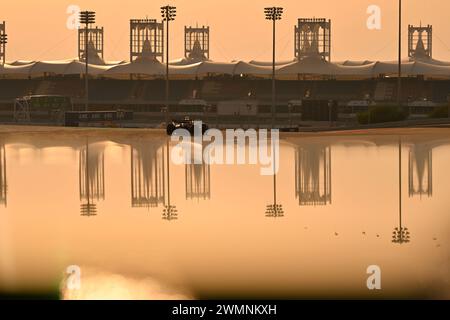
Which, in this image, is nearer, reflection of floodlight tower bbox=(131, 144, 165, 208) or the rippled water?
the rippled water

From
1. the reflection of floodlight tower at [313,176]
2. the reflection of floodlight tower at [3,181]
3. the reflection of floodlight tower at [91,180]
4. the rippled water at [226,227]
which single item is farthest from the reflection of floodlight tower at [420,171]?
the reflection of floodlight tower at [3,181]

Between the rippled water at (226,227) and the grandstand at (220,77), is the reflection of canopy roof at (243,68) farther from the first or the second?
the rippled water at (226,227)

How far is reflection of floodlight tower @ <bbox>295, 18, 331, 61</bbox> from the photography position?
143750 mm

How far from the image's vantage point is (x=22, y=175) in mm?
42281

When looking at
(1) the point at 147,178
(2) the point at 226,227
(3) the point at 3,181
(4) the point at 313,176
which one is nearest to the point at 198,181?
(1) the point at 147,178

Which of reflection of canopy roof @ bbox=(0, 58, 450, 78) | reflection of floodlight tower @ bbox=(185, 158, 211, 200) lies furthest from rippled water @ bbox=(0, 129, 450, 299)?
reflection of canopy roof @ bbox=(0, 58, 450, 78)

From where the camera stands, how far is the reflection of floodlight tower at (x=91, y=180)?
32.0 meters

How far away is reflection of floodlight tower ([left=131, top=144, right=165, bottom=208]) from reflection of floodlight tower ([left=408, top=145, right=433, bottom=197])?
24.5 feet

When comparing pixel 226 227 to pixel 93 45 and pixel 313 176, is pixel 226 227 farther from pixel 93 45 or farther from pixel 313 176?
pixel 93 45

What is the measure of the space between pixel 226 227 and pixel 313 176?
545 inches

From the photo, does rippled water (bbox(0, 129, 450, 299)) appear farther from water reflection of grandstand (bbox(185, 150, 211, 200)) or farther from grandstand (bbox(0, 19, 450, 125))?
grandstand (bbox(0, 19, 450, 125))

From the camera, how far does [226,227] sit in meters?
27.4

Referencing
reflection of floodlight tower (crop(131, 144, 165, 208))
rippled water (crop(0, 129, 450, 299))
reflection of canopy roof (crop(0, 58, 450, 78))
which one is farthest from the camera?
reflection of canopy roof (crop(0, 58, 450, 78))

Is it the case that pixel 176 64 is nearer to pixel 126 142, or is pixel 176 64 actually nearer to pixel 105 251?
pixel 126 142
